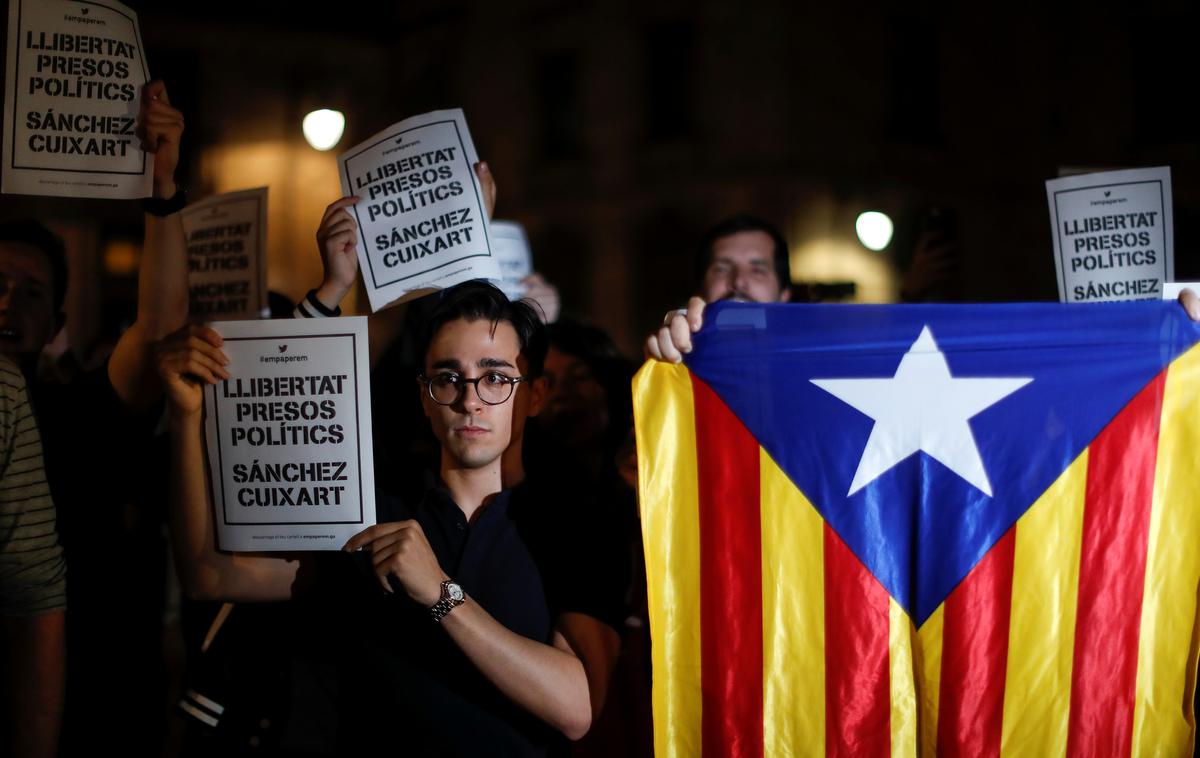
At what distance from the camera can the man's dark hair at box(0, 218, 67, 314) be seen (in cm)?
299

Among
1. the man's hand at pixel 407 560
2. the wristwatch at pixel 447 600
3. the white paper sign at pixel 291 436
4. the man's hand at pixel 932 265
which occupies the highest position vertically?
the man's hand at pixel 932 265

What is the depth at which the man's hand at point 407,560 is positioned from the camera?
2227 mm

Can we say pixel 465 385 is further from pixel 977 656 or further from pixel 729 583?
pixel 977 656

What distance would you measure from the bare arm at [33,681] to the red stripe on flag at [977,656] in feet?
6.57

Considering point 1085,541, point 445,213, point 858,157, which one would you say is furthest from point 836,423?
point 858,157

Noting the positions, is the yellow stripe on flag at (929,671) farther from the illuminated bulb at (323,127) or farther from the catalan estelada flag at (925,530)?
the illuminated bulb at (323,127)

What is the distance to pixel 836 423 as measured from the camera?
2.58 meters

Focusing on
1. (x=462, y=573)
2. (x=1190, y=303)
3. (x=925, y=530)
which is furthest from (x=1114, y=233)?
(x=462, y=573)

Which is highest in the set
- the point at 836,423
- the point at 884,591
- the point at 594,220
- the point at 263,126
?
the point at 263,126

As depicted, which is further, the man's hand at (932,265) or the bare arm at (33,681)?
the man's hand at (932,265)

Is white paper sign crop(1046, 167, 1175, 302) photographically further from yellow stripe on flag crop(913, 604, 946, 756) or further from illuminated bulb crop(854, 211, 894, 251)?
illuminated bulb crop(854, 211, 894, 251)

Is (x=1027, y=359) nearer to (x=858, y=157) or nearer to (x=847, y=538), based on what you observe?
(x=847, y=538)

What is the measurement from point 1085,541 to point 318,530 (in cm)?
171

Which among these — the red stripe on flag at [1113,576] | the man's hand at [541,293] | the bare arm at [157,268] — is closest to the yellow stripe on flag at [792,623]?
the red stripe on flag at [1113,576]
